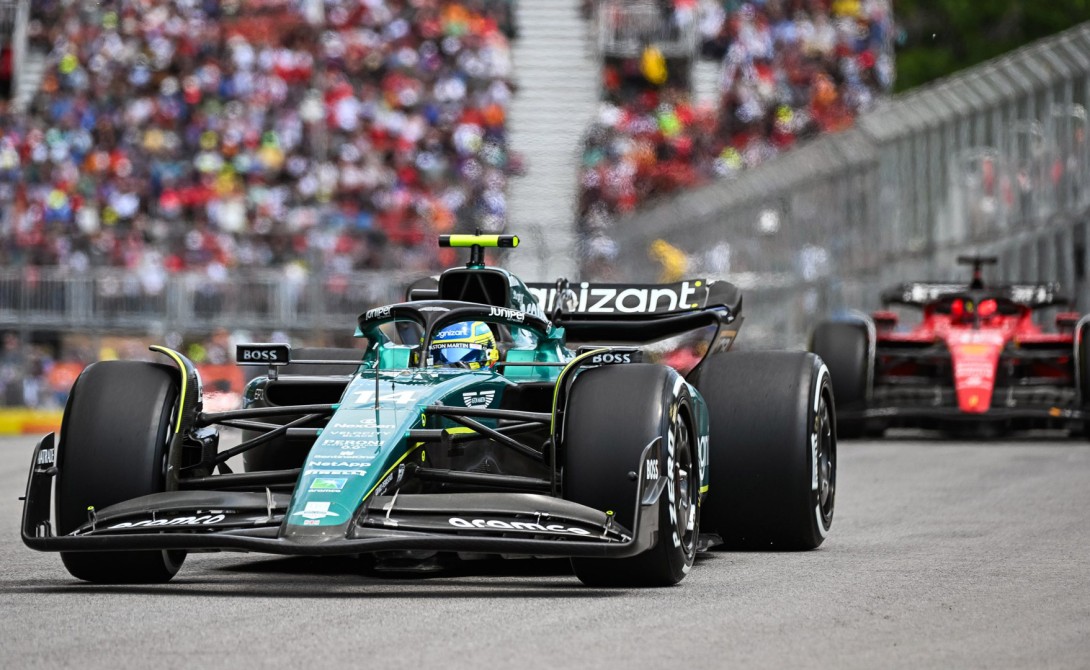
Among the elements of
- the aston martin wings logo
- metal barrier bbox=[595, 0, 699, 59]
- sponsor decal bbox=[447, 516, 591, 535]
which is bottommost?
sponsor decal bbox=[447, 516, 591, 535]

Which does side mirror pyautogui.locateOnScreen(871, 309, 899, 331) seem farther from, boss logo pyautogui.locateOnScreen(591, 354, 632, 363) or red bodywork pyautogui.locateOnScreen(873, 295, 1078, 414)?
boss logo pyautogui.locateOnScreen(591, 354, 632, 363)

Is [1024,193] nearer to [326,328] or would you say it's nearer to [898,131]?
[898,131]

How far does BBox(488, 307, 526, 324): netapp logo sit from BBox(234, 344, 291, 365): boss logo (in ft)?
2.71

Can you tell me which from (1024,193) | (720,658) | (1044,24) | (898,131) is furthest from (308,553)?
(1044,24)

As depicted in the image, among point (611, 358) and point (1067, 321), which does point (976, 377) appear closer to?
point (1067, 321)

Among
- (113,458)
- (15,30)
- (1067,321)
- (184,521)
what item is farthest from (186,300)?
(184,521)

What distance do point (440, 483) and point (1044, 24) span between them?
40.9 m

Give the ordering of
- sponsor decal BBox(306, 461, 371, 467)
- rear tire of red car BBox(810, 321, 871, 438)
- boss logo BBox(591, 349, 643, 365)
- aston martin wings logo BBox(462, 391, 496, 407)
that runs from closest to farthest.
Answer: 1. sponsor decal BBox(306, 461, 371, 467)
2. boss logo BBox(591, 349, 643, 365)
3. aston martin wings logo BBox(462, 391, 496, 407)
4. rear tire of red car BBox(810, 321, 871, 438)

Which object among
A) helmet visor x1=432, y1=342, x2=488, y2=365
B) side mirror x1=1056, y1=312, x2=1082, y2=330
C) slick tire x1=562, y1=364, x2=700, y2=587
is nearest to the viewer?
slick tire x1=562, y1=364, x2=700, y2=587

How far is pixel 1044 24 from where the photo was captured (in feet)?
149

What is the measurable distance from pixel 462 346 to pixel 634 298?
7.50 feet

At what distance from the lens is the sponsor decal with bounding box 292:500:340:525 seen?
6.48 m

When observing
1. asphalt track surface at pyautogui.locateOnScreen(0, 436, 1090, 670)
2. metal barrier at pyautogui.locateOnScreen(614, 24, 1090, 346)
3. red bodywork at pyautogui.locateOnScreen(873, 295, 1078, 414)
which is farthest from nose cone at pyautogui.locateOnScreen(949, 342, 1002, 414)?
asphalt track surface at pyautogui.locateOnScreen(0, 436, 1090, 670)

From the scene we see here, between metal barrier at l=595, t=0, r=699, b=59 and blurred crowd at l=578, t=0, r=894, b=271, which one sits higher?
metal barrier at l=595, t=0, r=699, b=59
